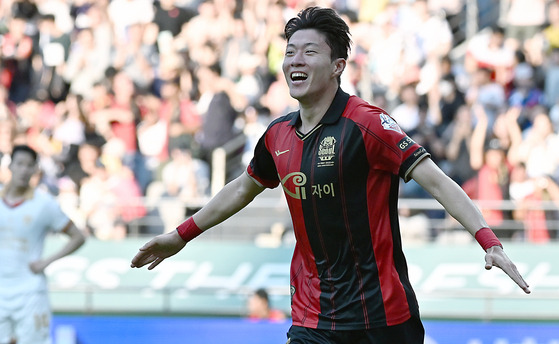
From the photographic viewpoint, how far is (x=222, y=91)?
14.7 metres

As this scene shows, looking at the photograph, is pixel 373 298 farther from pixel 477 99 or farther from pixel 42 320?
pixel 477 99

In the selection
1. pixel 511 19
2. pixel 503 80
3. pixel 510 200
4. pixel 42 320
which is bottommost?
pixel 42 320

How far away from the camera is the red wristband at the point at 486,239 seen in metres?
4.54

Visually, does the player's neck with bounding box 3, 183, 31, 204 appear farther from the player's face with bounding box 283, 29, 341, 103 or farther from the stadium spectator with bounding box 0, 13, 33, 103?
the stadium spectator with bounding box 0, 13, 33, 103

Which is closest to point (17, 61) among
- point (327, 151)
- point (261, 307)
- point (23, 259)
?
point (261, 307)

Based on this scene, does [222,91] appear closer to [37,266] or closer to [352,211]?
[37,266]

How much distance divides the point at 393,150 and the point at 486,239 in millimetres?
623

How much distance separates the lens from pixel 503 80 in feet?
49.2

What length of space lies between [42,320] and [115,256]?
3.84 meters

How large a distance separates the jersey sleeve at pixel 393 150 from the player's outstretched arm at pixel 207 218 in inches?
35.3

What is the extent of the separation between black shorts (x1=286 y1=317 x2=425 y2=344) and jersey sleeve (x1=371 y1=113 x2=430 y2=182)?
750 mm

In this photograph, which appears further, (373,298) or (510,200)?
(510,200)

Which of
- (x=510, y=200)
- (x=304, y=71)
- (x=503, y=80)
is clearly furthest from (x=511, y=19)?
(x=304, y=71)

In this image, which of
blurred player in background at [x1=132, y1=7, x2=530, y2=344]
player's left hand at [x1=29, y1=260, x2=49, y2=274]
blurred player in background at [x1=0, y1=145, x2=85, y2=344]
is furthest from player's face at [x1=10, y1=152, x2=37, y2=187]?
blurred player in background at [x1=132, y1=7, x2=530, y2=344]
